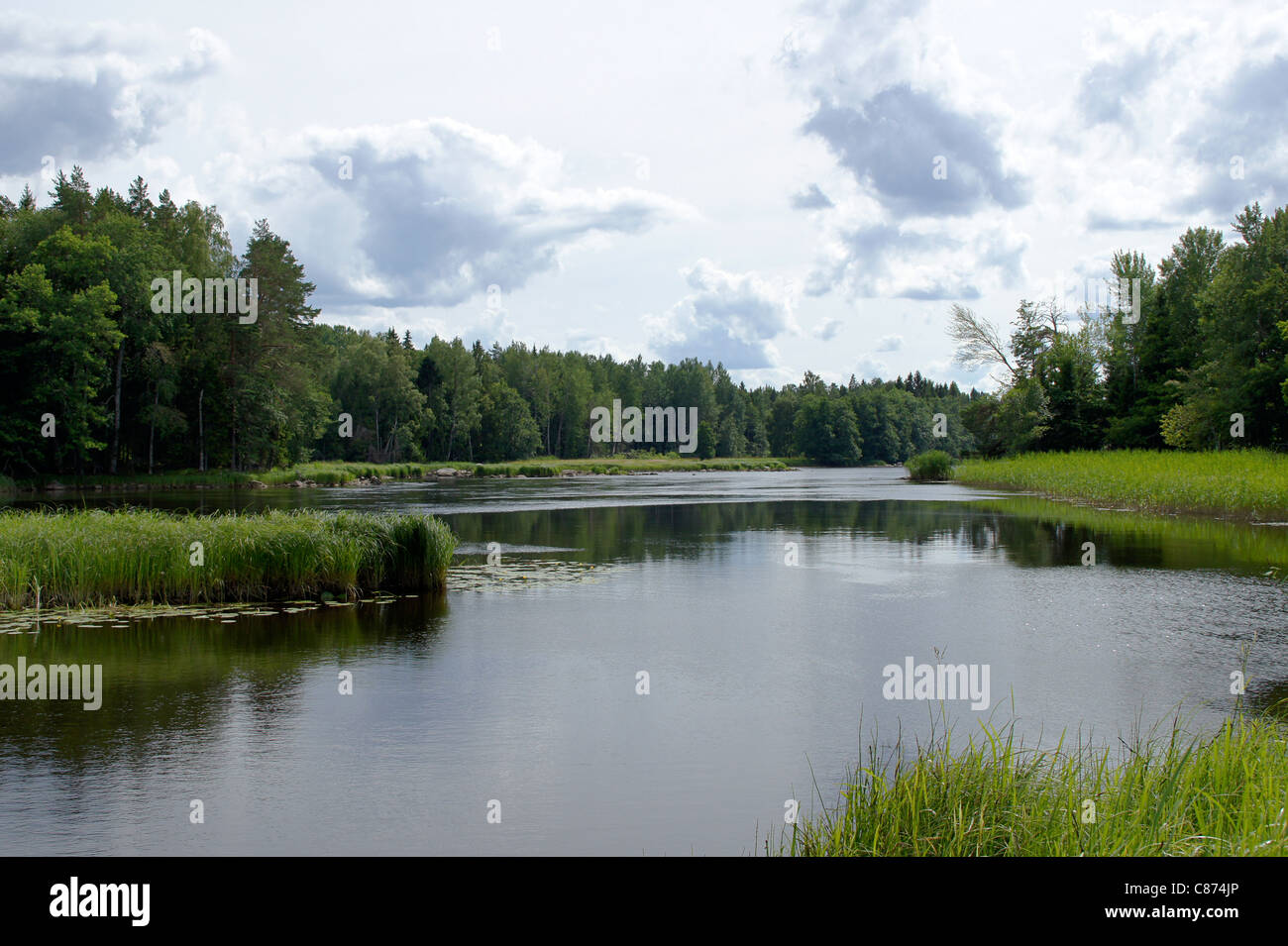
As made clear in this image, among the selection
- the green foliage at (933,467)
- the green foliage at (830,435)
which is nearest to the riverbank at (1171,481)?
the green foliage at (933,467)

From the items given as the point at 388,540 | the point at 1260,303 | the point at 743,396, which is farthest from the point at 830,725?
the point at 743,396

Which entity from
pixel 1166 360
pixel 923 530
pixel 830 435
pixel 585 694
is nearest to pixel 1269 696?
pixel 585 694

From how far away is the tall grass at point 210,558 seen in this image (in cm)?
1535

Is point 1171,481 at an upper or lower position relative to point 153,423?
lower

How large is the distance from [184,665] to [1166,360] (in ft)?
189

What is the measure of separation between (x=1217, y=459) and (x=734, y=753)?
3505 centimetres

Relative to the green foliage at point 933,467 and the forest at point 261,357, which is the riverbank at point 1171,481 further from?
the green foliage at point 933,467

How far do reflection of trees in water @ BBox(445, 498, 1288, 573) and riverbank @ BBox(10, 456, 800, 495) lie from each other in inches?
1059

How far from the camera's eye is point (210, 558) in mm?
16031

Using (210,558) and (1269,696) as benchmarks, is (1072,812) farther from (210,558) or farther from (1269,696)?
(210,558)

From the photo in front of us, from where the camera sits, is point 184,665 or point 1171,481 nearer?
point 184,665

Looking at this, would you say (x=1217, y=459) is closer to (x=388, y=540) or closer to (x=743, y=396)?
(x=388, y=540)

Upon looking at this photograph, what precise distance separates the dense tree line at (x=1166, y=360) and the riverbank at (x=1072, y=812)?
1408 inches

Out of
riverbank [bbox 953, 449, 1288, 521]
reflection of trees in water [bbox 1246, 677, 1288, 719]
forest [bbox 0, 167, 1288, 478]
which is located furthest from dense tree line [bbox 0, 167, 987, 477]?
reflection of trees in water [bbox 1246, 677, 1288, 719]
